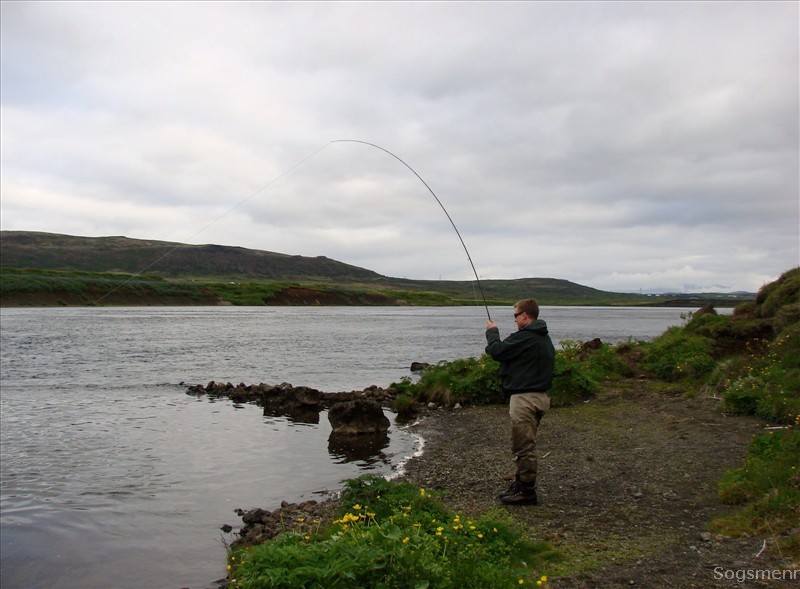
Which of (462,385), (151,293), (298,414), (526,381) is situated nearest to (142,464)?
(298,414)

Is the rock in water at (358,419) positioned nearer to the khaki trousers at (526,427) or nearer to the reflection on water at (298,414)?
the reflection on water at (298,414)

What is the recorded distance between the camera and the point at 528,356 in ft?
28.6

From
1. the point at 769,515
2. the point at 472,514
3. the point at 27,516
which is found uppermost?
the point at 769,515

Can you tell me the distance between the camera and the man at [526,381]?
8.67 metres

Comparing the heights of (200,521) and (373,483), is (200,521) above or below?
below

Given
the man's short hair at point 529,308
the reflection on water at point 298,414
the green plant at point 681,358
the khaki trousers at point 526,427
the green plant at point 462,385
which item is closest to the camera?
the khaki trousers at point 526,427

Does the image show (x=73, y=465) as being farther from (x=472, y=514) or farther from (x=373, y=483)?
(x=472, y=514)

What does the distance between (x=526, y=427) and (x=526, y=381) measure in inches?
25.8

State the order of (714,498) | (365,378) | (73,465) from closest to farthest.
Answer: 1. (714,498)
2. (73,465)
3. (365,378)

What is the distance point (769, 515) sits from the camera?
703 centimetres

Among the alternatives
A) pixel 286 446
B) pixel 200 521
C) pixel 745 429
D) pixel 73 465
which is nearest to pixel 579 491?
pixel 745 429

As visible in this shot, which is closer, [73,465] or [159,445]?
[73,465]

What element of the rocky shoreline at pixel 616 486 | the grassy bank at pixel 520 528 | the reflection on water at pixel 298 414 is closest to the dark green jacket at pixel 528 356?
the rocky shoreline at pixel 616 486

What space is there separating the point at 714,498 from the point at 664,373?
1165cm
